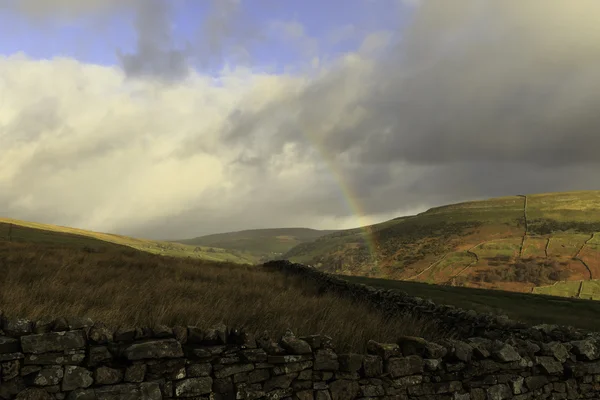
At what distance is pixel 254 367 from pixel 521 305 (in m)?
21.3

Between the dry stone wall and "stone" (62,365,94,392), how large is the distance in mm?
12

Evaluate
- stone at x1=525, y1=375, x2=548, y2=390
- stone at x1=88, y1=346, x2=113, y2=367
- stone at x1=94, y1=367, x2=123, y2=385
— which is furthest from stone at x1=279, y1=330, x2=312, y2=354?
stone at x1=525, y1=375, x2=548, y2=390

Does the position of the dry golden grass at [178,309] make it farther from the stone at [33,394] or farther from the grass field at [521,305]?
the grass field at [521,305]

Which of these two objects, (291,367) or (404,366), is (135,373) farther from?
(404,366)

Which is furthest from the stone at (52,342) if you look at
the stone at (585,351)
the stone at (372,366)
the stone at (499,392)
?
the stone at (585,351)

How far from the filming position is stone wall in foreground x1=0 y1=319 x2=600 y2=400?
5473mm

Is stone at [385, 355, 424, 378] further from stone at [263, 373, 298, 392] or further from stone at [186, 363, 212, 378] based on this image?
stone at [186, 363, 212, 378]

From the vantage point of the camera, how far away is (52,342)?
18.1 feet

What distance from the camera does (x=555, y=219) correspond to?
358 ft

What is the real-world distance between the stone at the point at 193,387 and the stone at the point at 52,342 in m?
1.48

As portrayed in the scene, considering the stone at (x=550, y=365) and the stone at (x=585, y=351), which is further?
the stone at (x=585, y=351)

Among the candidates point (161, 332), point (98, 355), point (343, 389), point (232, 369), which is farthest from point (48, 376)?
→ point (343, 389)

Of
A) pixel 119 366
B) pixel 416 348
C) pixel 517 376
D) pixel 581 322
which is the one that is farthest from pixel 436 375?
pixel 581 322

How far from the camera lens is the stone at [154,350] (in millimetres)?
5797
